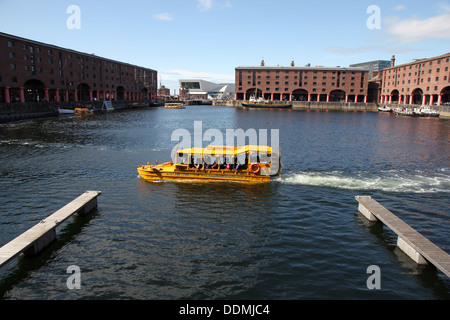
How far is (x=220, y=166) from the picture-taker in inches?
998

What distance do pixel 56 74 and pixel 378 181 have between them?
93.3m

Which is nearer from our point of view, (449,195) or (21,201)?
(21,201)

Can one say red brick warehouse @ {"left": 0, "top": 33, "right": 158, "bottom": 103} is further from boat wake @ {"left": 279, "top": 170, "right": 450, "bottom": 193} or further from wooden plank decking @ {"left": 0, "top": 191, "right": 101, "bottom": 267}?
boat wake @ {"left": 279, "top": 170, "right": 450, "bottom": 193}

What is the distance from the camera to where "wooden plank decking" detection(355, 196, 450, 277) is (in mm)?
12539

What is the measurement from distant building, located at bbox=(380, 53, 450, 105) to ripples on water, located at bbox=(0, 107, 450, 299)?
3372 inches

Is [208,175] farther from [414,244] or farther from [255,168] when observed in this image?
[414,244]

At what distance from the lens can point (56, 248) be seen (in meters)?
15.1

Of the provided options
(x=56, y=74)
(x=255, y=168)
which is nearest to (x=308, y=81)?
(x=56, y=74)

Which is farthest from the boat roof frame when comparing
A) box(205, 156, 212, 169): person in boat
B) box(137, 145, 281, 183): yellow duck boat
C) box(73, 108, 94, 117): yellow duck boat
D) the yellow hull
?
box(73, 108, 94, 117): yellow duck boat

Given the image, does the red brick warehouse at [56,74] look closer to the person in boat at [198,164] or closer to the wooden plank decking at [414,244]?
the person in boat at [198,164]

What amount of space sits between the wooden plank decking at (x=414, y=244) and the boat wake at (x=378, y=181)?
6810 millimetres
